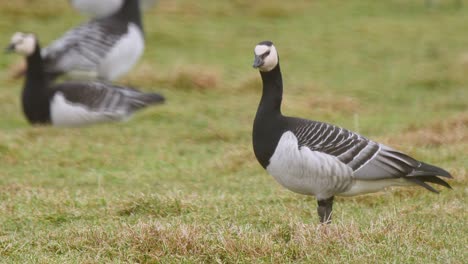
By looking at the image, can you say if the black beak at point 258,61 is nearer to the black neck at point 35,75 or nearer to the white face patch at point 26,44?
the black neck at point 35,75

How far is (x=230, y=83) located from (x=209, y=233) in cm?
1111

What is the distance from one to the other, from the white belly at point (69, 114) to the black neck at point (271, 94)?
6519mm

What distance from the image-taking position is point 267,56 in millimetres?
7871

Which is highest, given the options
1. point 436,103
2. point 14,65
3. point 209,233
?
point 209,233

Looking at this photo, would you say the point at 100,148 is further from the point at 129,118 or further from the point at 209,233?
the point at 209,233

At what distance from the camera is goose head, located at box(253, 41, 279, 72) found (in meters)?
7.79

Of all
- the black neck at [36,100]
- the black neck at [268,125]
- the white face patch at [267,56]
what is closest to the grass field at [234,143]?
the black neck at [36,100]

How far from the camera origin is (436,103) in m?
16.9

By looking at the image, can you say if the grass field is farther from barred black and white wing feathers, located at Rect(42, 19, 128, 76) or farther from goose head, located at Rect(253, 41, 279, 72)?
goose head, located at Rect(253, 41, 279, 72)

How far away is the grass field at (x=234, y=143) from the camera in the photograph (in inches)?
269

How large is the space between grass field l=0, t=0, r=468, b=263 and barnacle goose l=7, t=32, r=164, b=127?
304 millimetres

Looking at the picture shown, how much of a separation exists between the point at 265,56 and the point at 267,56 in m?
0.02

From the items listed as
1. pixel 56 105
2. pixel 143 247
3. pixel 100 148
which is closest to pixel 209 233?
pixel 143 247

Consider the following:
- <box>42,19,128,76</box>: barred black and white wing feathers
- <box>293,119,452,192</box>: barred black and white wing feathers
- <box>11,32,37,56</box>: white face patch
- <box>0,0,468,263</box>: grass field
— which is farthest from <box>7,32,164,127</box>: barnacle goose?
<box>293,119,452,192</box>: barred black and white wing feathers
